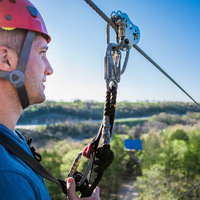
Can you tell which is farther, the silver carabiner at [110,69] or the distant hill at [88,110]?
the distant hill at [88,110]

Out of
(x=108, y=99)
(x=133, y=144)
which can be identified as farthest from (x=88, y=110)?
(x=108, y=99)

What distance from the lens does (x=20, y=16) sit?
2.93ft

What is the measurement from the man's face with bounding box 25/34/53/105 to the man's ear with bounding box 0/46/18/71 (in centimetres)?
5

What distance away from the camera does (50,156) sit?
61.9 ft

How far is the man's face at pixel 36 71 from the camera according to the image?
87cm

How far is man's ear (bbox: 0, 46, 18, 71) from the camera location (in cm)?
82

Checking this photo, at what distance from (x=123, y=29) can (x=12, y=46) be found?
0.59 meters

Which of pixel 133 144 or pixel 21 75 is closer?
pixel 21 75

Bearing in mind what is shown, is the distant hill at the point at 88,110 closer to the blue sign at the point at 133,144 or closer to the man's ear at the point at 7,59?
the blue sign at the point at 133,144

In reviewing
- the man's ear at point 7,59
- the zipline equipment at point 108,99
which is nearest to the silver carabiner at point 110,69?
the zipline equipment at point 108,99

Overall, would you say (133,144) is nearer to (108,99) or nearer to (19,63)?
(108,99)

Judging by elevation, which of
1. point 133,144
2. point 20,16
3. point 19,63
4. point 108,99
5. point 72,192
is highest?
point 20,16

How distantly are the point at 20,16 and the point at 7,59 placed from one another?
7.5 inches

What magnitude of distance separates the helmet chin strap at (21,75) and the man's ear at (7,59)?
2cm
